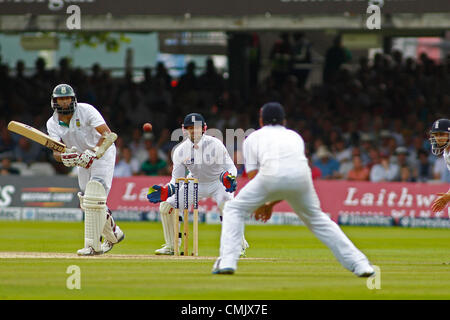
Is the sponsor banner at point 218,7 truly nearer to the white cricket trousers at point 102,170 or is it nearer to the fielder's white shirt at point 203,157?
the fielder's white shirt at point 203,157

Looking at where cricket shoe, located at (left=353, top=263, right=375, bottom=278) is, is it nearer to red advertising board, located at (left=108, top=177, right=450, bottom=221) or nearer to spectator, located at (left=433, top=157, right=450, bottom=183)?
red advertising board, located at (left=108, top=177, right=450, bottom=221)

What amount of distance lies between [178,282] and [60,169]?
52.6 feet

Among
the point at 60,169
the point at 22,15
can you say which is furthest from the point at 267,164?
the point at 60,169

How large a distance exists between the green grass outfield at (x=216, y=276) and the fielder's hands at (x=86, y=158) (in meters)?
1.18

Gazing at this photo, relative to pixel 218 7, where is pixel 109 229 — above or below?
below

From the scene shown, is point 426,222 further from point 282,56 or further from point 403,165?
point 282,56

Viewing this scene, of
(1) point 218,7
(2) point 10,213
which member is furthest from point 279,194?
(2) point 10,213

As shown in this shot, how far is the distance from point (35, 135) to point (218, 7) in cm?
1051

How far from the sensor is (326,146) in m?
24.1

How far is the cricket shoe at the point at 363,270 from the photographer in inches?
372

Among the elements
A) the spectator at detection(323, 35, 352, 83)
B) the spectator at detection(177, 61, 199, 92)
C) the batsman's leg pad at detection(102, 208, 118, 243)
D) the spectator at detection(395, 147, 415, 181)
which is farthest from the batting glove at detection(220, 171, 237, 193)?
the spectator at detection(323, 35, 352, 83)

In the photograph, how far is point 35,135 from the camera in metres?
11.9
